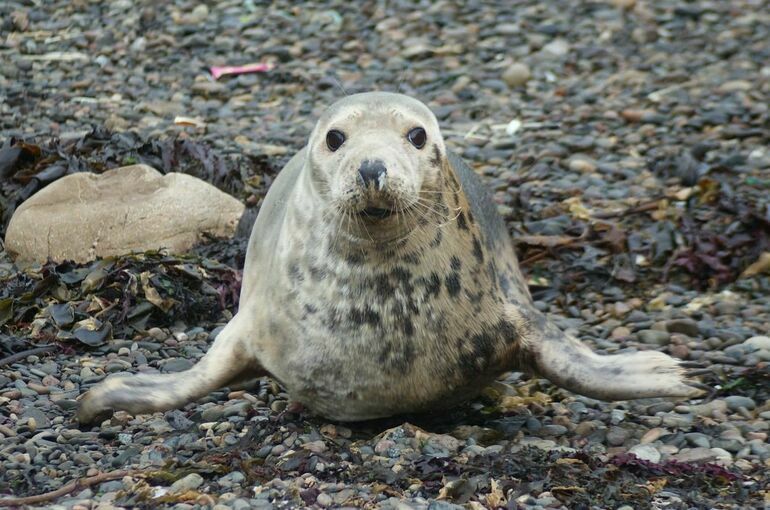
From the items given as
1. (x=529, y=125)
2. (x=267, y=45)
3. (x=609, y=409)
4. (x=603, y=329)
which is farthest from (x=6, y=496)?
(x=267, y=45)

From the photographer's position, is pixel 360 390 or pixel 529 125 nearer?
pixel 360 390

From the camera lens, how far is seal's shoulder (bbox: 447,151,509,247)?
5.54m

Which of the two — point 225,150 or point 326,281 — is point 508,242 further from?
point 225,150

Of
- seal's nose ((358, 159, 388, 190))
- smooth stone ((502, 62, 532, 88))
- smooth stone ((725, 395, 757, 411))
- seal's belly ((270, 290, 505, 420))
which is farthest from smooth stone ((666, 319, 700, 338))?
smooth stone ((502, 62, 532, 88))

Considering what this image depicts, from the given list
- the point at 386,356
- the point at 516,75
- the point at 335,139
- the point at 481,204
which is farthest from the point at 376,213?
the point at 516,75

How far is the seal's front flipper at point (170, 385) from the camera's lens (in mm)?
5168

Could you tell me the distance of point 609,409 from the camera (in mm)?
5551

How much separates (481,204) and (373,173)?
1373 mm

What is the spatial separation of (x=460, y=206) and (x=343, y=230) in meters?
0.55

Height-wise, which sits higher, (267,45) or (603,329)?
(267,45)

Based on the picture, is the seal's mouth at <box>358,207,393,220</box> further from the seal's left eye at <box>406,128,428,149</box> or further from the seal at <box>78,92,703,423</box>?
the seal's left eye at <box>406,128,428,149</box>

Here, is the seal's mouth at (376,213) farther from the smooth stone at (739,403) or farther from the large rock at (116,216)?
the large rock at (116,216)

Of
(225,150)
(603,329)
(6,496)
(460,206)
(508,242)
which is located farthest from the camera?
(225,150)

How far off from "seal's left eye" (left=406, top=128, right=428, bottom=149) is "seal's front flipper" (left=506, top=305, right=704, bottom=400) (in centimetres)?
78
